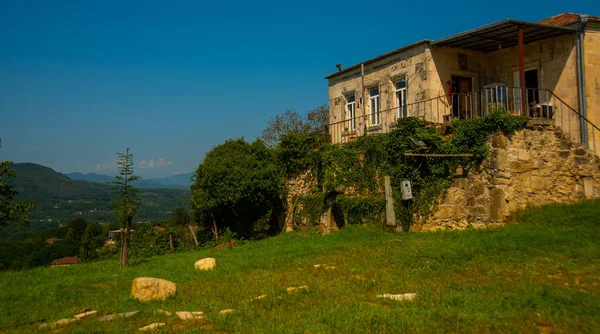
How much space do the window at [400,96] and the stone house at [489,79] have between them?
0.15ft

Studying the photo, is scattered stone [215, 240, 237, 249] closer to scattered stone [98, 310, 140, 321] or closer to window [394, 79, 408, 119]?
window [394, 79, 408, 119]

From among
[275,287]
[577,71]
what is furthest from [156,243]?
[577,71]

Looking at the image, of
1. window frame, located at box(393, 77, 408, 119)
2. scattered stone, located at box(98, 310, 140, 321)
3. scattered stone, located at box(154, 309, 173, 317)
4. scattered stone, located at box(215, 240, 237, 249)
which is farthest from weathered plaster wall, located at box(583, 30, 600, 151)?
scattered stone, located at box(98, 310, 140, 321)

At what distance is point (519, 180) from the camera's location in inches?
544

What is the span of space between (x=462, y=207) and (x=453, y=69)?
7.11 metres

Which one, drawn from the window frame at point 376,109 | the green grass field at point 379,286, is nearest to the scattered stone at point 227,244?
the green grass field at point 379,286

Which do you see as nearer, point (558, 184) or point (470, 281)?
point (470, 281)

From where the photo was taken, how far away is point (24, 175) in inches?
6742

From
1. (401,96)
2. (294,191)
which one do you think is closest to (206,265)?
(294,191)

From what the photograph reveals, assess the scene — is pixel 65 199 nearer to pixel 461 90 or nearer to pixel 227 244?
pixel 227 244

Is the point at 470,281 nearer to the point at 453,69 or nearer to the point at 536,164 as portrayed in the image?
the point at 536,164

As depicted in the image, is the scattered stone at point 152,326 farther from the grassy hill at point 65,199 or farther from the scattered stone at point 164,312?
the grassy hill at point 65,199

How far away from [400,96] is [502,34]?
4.97m

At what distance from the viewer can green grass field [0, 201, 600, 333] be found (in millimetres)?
6309
